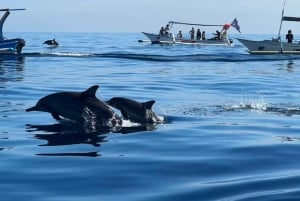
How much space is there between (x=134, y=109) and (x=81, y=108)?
1.27 meters

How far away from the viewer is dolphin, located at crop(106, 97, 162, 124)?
14.2 m

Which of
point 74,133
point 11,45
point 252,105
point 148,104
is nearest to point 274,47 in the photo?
point 11,45

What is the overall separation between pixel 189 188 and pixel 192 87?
17908 mm

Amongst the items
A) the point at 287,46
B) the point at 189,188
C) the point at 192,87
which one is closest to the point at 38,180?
the point at 189,188

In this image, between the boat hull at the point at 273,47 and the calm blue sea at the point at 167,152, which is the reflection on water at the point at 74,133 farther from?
the boat hull at the point at 273,47

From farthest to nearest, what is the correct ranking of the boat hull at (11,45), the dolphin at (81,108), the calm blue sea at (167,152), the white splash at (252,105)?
1. the boat hull at (11,45)
2. the white splash at (252,105)
3. the dolphin at (81,108)
4. the calm blue sea at (167,152)

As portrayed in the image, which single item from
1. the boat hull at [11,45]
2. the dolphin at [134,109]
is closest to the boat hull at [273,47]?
the boat hull at [11,45]

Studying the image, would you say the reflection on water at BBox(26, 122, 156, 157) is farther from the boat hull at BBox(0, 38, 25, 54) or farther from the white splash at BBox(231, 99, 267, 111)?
the boat hull at BBox(0, 38, 25, 54)

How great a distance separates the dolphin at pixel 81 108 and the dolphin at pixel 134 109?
33 centimetres

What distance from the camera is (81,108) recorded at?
13.6 metres

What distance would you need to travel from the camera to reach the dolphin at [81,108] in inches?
533

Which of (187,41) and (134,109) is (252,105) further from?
(187,41)

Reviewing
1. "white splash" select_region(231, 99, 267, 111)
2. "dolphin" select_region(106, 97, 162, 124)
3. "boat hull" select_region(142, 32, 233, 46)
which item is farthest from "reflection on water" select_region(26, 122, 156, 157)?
"boat hull" select_region(142, 32, 233, 46)

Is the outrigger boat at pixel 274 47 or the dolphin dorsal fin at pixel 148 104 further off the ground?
the dolphin dorsal fin at pixel 148 104
